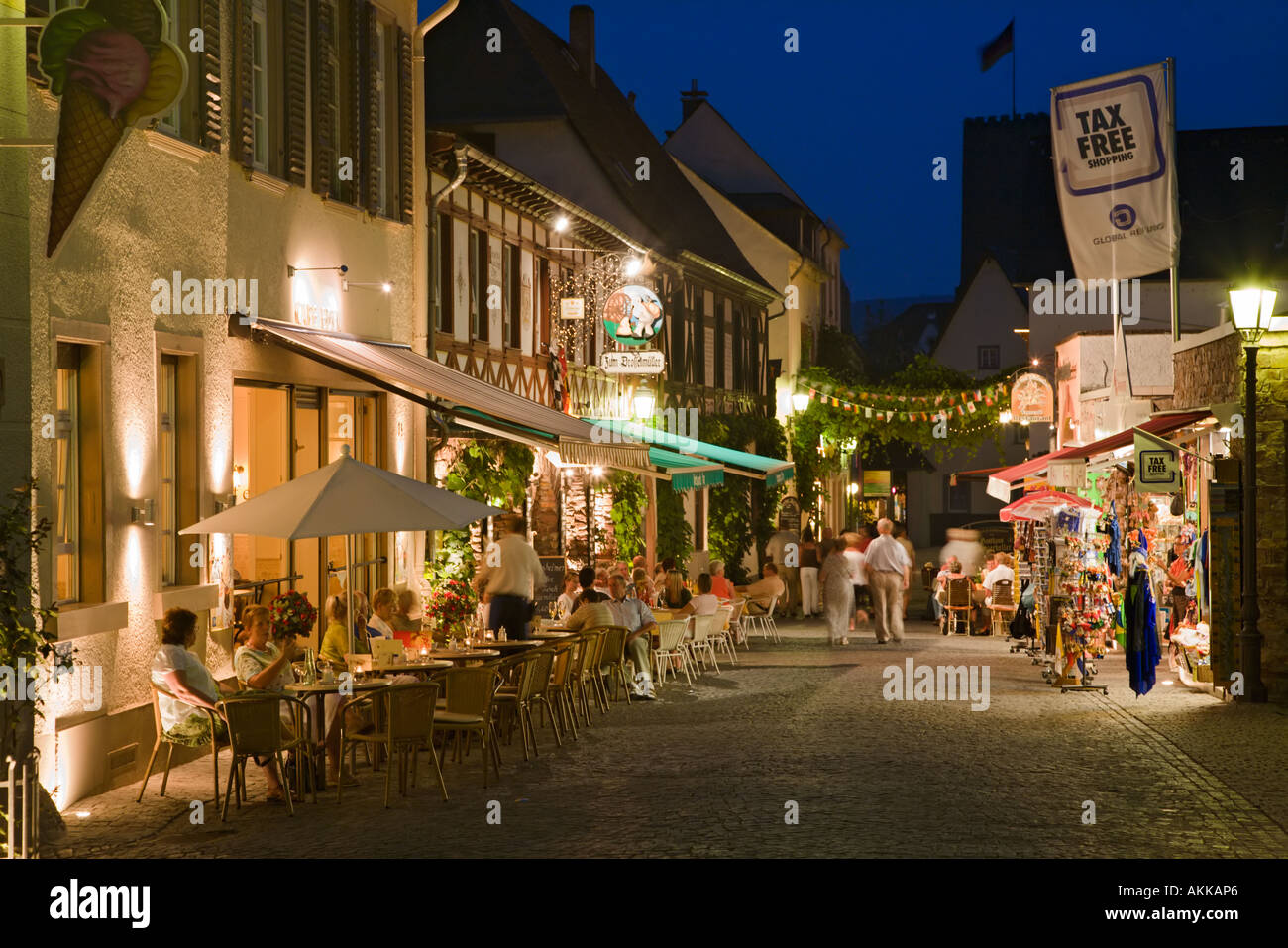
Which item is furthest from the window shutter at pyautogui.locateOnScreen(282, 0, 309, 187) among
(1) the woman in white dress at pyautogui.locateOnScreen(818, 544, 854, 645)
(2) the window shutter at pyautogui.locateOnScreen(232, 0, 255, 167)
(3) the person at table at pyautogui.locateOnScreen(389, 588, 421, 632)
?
(1) the woman in white dress at pyautogui.locateOnScreen(818, 544, 854, 645)

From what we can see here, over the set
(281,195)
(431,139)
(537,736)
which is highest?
(431,139)

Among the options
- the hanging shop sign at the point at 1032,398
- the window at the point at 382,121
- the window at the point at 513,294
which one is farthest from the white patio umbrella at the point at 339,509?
the hanging shop sign at the point at 1032,398

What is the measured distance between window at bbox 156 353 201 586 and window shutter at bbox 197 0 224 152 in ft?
5.53

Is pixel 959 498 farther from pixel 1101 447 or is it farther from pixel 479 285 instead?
pixel 479 285

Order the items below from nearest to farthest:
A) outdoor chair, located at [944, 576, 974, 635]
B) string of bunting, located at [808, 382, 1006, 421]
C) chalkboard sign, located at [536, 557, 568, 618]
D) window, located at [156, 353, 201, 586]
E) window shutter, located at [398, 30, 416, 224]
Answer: window, located at [156, 353, 201, 586] < window shutter, located at [398, 30, 416, 224] < chalkboard sign, located at [536, 557, 568, 618] < outdoor chair, located at [944, 576, 974, 635] < string of bunting, located at [808, 382, 1006, 421]

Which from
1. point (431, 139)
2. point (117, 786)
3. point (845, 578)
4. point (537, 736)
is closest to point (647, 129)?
point (845, 578)

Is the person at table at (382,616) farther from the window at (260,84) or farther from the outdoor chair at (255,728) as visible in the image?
the window at (260,84)

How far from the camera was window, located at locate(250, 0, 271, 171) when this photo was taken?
1414 centimetres

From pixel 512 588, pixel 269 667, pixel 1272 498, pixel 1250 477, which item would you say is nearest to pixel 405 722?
pixel 269 667

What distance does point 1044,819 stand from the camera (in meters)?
9.54

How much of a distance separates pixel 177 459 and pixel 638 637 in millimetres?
5174
